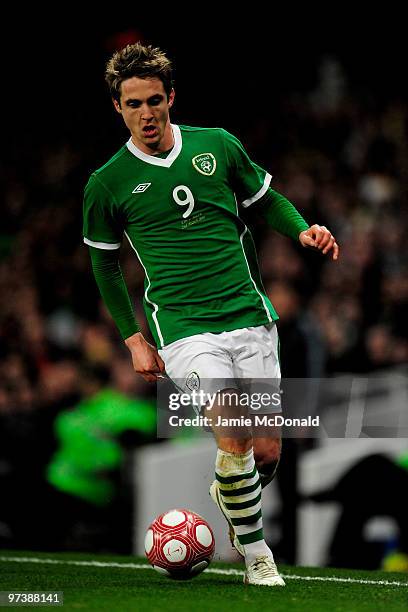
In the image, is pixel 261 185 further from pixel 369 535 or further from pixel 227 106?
pixel 227 106

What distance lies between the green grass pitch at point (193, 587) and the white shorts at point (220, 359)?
33.0 inches

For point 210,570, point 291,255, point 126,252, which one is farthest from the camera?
point 126,252

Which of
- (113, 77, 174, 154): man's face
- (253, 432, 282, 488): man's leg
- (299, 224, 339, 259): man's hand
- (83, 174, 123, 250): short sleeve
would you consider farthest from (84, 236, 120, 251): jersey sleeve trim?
(253, 432, 282, 488): man's leg

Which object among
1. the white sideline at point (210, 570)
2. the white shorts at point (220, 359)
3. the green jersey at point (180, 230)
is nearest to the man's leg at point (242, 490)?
the white shorts at point (220, 359)

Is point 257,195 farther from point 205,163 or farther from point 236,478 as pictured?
point 236,478

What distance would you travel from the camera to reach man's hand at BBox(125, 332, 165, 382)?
5668 mm

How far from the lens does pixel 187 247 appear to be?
5.62m

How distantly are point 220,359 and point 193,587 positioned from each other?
3.12 feet

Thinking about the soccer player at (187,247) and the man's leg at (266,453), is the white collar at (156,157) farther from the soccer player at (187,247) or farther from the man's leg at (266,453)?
the man's leg at (266,453)

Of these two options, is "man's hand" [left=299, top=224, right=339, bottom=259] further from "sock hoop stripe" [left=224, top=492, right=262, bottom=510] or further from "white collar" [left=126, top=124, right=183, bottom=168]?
"sock hoop stripe" [left=224, top=492, right=262, bottom=510]

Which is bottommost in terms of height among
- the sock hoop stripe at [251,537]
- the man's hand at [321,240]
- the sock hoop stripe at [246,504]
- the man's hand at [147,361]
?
the sock hoop stripe at [251,537]

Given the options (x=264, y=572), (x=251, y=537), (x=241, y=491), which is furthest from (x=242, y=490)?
(x=264, y=572)

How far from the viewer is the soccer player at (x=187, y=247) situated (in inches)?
216

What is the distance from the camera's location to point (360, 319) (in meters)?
11.2
